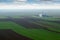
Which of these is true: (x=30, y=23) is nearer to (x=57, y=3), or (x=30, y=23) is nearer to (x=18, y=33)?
(x=18, y=33)

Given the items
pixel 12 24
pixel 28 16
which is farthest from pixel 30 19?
pixel 12 24

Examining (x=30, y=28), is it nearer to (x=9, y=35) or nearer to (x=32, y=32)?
(x=32, y=32)

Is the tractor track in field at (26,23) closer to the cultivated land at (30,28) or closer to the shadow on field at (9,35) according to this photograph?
the cultivated land at (30,28)

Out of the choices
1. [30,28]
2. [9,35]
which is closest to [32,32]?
[30,28]

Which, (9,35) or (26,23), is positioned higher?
(26,23)

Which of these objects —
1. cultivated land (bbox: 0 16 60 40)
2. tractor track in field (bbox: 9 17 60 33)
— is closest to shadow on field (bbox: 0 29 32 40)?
cultivated land (bbox: 0 16 60 40)

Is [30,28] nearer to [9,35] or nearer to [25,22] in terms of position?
[25,22]

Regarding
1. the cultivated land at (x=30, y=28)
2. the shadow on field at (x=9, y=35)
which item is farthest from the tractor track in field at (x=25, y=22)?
the shadow on field at (x=9, y=35)
